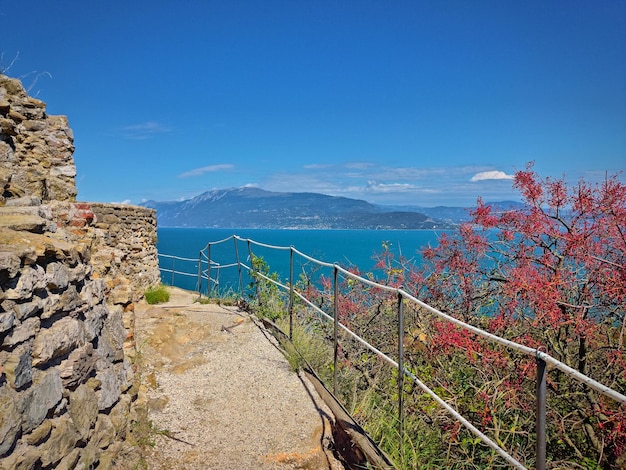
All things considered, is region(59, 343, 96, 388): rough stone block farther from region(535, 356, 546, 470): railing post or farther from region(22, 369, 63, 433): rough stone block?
region(535, 356, 546, 470): railing post

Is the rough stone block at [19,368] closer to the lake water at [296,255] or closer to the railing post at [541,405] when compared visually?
the railing post at [541,405]

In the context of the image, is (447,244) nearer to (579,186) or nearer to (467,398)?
(579,186)

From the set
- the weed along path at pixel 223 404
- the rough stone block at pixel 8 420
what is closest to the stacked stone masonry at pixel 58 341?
the rough stone block at pixel 8 420

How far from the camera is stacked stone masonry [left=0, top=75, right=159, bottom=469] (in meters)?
1.98

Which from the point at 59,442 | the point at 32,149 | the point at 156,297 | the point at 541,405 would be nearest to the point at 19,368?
the point at 59,442

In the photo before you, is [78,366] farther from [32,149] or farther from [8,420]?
[32,149]

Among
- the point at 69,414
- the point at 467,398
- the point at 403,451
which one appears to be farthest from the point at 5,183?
the point at 467,398

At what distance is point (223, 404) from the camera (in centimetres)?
431

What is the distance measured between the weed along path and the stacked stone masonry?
2.04 ft

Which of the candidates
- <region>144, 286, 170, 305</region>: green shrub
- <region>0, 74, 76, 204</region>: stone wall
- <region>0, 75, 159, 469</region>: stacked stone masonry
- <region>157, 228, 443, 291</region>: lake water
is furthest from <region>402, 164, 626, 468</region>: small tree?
<region>144, 286, 170, 305</region>: green shrub

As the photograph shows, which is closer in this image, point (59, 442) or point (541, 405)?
point (541, 405)

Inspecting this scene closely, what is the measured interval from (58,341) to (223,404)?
2.31 m

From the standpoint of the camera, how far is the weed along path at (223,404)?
3.51 meters

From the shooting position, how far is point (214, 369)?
5.09 metres
